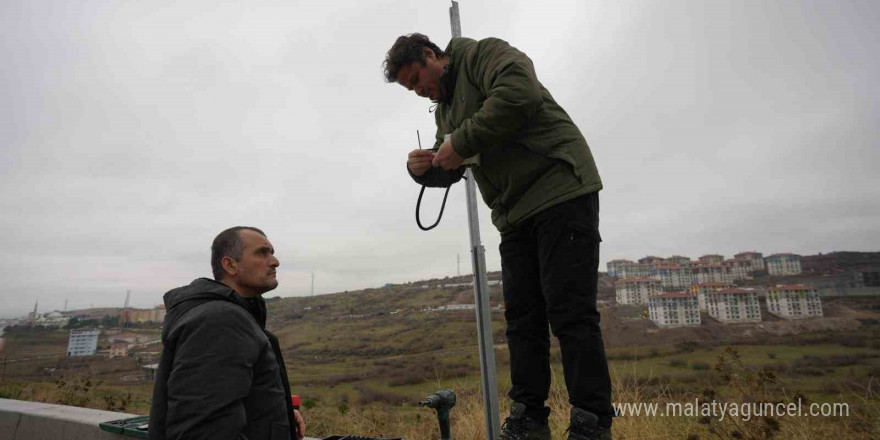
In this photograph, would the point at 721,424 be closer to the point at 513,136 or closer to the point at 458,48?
the point at 513,136

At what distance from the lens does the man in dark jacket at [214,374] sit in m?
1.16

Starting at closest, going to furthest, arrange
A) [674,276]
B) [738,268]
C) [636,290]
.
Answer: [636,290], [674,276], [738,268]

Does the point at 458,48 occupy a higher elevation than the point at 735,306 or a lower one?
higher

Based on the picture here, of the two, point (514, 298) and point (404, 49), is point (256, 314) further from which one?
point (404, 49)

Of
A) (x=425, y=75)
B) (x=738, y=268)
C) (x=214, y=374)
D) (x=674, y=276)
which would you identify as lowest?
(x=674, y=276)

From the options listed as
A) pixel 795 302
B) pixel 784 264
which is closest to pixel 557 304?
pixel 795 302

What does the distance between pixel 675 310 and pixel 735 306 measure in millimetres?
9153

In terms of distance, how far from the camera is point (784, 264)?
73500mm

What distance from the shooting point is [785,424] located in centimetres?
240

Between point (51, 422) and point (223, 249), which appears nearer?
point (223, 249)

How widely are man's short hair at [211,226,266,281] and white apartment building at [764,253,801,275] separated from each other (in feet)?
303

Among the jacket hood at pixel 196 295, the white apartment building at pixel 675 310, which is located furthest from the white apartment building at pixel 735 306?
the jacket hood at pixel 196 295

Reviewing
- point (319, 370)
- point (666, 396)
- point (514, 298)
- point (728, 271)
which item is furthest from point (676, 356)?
point (728, 271)

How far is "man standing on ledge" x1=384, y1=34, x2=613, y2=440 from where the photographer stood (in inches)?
52.6
